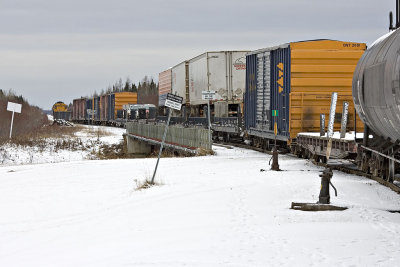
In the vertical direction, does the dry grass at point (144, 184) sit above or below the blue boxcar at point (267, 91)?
below

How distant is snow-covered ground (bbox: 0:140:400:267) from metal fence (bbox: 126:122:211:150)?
722 cm

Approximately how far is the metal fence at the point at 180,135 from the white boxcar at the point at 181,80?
3.17 metres

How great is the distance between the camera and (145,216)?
37.8 feet

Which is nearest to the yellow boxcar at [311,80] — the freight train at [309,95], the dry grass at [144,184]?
the freight train at [309,95]

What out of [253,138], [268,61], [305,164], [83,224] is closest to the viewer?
[83,224]

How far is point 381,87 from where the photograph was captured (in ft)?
39.5

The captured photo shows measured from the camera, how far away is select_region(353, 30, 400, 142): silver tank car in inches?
440

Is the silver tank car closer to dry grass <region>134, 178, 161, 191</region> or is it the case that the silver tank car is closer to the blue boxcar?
dry grass <region>134, 178, 161, 191</region>

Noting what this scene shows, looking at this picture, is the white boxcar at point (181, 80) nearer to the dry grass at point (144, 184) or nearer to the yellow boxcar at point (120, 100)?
the dry grass at point (144, 184)

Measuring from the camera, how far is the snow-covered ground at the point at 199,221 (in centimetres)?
798

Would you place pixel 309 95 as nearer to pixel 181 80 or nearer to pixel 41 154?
pixel 41 154

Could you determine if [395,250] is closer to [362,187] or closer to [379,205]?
[379,205]

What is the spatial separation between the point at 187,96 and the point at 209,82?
6748 mm

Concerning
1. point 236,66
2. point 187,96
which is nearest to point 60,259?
point 236,66
